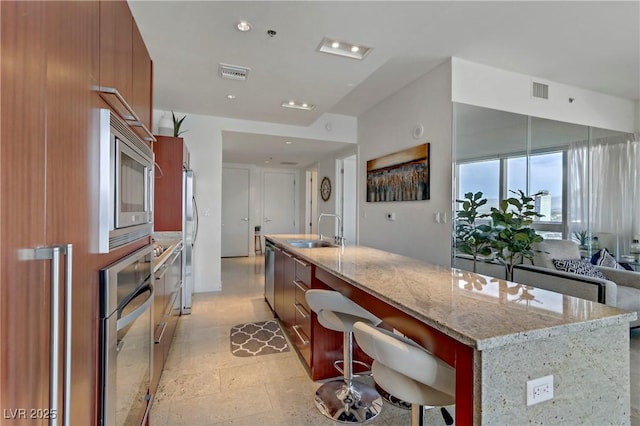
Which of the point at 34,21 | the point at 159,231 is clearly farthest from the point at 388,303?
the point at 159,231

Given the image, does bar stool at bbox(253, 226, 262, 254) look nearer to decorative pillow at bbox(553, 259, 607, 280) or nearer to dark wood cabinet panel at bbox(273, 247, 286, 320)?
dark wood cabinet panel at bbox(273, 247, 286, 320)

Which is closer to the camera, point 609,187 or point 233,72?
point 233,72

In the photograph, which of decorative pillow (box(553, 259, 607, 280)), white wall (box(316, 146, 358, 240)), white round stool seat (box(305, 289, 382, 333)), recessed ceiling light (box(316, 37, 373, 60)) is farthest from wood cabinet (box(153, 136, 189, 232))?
decorative pillow (box(553, 259, 607, 280))

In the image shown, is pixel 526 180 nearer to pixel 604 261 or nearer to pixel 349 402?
pixel 604 261

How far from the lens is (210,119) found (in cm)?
459

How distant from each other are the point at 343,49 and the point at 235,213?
231 inches

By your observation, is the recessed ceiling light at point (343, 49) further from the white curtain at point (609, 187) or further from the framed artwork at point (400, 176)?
the white curtain at point (609, 187)

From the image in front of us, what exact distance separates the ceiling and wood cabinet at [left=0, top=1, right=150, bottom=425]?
169cm

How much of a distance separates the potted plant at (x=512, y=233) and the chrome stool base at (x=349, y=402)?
1925 millimetres

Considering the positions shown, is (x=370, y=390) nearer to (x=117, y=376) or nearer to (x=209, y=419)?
(x=209, y=419)

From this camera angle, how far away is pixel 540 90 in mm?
3826

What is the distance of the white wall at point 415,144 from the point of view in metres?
3.44

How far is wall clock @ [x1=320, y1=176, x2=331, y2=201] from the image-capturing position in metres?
6.82

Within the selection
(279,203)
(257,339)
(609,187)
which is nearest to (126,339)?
(257,339)
